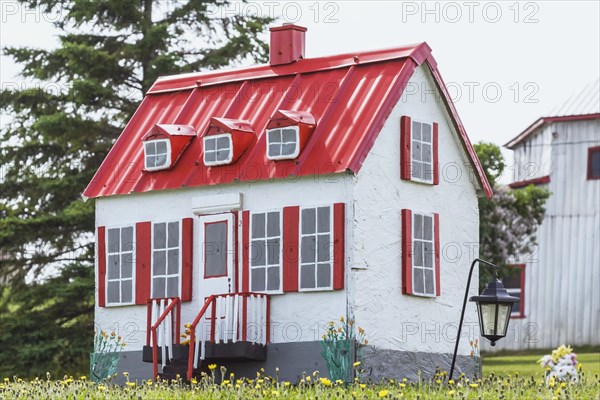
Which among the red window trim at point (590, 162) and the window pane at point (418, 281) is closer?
the window pane at point (418, 281)

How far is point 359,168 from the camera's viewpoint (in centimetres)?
2212

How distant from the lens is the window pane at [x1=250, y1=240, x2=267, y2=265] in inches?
904

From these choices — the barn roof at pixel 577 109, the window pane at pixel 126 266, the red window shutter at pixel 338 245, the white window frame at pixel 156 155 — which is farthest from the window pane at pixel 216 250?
the barn roof at pixel 577 109

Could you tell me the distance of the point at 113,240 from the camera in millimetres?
25312

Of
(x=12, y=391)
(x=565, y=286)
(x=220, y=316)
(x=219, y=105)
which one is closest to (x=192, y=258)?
(x=220, y=316)

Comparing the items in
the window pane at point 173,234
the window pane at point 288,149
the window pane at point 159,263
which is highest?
the window pane at point 288,149

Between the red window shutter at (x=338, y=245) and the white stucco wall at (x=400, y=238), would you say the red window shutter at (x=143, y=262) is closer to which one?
the red window shutter at (x=338, y=245)

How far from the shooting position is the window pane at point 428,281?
23.5 meters

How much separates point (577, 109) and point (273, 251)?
2063 centimetres

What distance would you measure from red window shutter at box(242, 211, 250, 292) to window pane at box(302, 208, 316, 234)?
3.92ft

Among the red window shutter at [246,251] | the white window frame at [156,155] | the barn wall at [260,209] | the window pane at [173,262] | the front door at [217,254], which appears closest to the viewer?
the barn wall at [260,209]

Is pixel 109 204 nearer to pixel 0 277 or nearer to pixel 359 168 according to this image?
pixel 359 168

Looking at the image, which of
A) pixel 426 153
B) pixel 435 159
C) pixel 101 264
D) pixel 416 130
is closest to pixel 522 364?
pixel 435 159

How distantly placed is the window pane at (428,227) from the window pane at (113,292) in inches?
234
